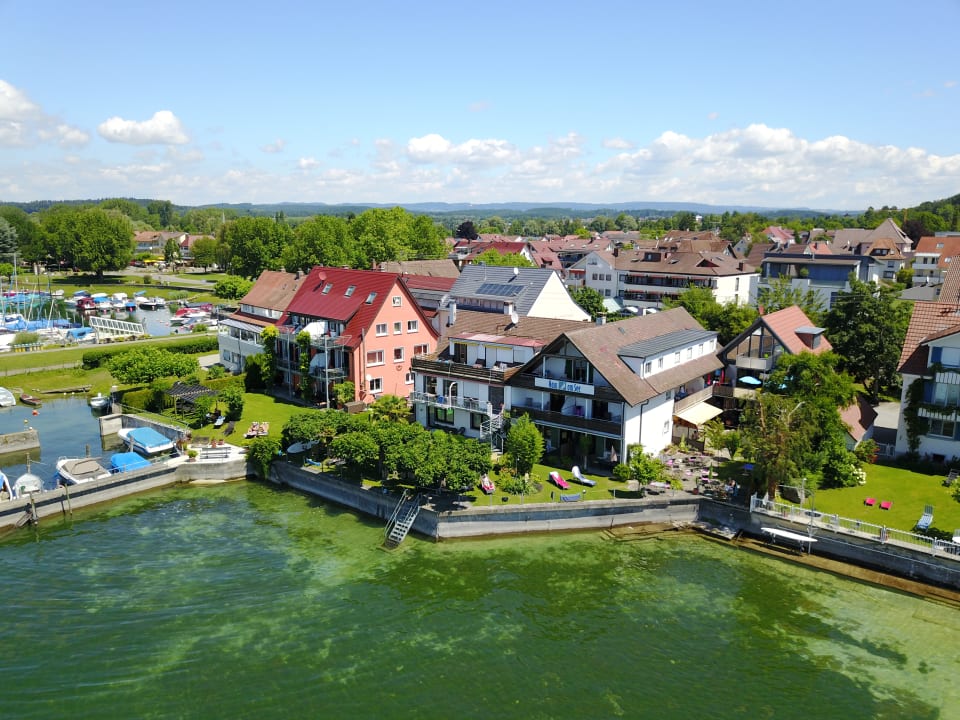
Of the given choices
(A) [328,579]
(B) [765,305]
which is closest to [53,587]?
(A) [328,579]

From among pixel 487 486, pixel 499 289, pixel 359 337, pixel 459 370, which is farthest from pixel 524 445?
pixel 499 289

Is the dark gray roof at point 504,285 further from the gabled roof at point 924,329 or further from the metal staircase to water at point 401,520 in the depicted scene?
the gabled roof at point 924,329

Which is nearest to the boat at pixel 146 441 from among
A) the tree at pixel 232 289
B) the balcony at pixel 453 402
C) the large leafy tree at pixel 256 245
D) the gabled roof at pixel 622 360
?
the balcony at pixel 453 402

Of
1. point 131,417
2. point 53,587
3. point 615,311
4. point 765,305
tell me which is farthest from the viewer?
point 615,311

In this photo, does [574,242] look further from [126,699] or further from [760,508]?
[126,699]

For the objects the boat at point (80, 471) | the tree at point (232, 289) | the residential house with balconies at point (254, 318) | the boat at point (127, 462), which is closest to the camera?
the boat at point (80, 471)

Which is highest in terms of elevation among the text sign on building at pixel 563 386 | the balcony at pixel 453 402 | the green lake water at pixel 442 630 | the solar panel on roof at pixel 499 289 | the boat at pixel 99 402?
the solar panel on roof at pixel 499 289
